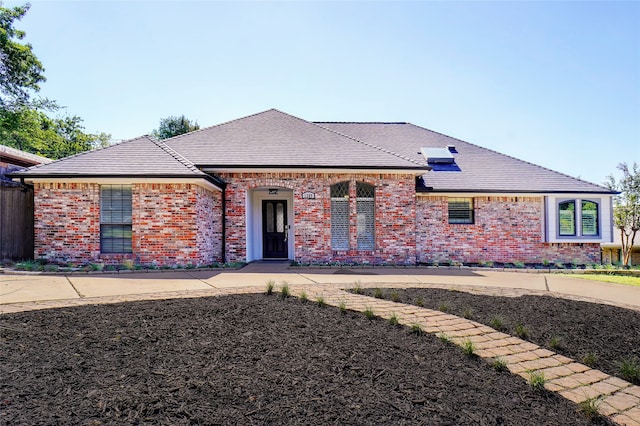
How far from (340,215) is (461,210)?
4728 millimetres

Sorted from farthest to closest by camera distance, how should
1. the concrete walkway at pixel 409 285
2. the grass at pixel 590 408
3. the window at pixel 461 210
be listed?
the window at pixel 461 210
the concrete walkway at pixel 409 285
the grass at pixel 590 408

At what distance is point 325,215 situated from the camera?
12.3 metres

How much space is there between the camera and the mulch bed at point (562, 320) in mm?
3898

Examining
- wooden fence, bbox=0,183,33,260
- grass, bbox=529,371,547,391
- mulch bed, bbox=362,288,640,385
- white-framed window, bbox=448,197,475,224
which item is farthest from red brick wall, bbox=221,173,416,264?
grass, bbox=529,371,547,391

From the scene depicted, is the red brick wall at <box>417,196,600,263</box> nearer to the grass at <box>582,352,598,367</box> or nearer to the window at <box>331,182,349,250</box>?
the window at <box>331,182,349,250</box>

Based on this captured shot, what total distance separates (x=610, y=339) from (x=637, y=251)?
1388 inches

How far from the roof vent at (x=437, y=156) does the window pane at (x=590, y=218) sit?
5113 millimetres

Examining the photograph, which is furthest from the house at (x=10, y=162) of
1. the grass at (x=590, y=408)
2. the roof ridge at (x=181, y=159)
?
the grass at (x=590, y=408)

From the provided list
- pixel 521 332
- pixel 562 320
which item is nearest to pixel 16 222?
pixel 521 332

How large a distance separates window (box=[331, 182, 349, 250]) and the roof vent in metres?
4.85

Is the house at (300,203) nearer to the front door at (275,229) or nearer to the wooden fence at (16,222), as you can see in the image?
the front door at (275,229)

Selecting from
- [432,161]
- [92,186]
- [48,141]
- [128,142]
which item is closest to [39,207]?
[92,186]

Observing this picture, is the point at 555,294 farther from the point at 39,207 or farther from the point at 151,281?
the point at 39,207

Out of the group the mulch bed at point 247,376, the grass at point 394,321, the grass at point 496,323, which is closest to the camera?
the mulch bed at point 247,376
